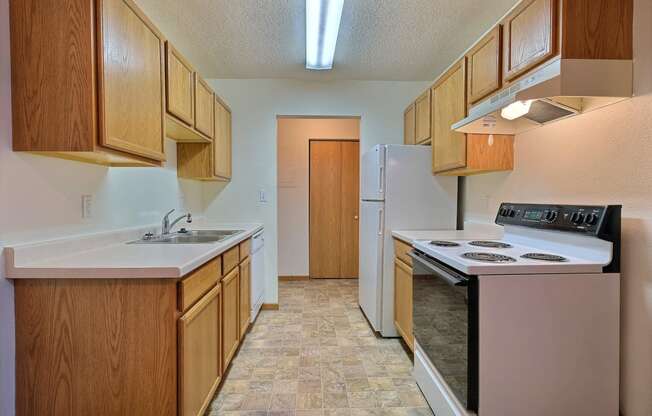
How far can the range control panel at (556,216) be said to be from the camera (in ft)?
4.71

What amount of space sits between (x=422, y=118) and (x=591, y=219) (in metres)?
1.79

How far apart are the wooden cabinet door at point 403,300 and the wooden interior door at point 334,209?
7.00 ft

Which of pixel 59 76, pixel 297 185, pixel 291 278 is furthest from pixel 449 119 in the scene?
pixel 291 278

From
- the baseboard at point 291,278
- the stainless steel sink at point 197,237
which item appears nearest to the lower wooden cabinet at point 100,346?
the stainless steel sink at point 197,237

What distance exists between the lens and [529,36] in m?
1.60

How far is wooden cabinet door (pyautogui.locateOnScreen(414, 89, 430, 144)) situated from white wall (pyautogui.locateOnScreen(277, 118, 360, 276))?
5.77 ft

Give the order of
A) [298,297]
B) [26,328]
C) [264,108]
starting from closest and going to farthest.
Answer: [26,328]
[264,108]
[298,297]

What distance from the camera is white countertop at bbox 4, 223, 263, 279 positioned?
1.27 m

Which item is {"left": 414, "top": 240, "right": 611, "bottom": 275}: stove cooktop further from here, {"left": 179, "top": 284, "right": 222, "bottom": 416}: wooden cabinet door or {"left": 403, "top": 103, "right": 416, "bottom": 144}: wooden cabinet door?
{"left": 403, "top": 103, "right": 416, "bottom": 144}: wooden cabinet door

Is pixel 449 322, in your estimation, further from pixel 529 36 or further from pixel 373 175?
pixel 373 175

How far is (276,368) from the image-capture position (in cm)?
230

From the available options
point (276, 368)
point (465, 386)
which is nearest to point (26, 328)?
point (276, 368)

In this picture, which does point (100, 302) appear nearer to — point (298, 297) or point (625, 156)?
point (625, 156)

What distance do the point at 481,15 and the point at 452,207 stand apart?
4.69ft
